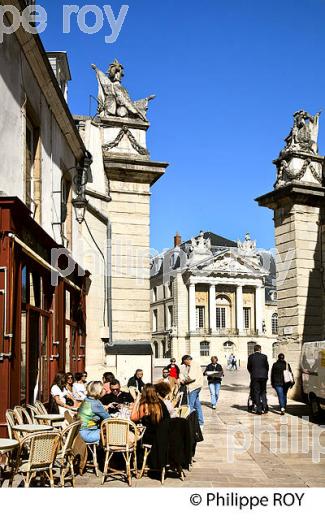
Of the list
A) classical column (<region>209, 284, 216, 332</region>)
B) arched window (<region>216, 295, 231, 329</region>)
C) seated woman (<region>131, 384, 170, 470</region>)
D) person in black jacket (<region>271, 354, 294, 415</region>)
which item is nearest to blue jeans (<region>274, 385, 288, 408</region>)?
person in black jacket (<region>271, 354, 294, 415</region>)

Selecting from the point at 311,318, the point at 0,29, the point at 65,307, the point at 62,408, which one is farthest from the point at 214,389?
the point at 0,29

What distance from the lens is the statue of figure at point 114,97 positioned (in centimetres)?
1578

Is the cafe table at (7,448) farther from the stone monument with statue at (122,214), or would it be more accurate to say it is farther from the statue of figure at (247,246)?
the statue of figure at (247,246)

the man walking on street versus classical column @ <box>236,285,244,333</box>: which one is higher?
classical column @ <box>236,285,244,333</box>

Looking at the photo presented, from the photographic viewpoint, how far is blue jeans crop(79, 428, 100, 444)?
7.64 meters

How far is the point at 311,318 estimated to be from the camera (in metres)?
16.4

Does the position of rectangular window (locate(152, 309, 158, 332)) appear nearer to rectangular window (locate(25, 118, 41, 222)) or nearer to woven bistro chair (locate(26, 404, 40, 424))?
rectangular window (locate(25, 118, 41, 222))

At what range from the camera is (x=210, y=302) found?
8381cm

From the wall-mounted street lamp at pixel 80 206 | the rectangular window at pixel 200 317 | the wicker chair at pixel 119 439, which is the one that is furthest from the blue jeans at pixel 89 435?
the rectangular window at pixel 200 317

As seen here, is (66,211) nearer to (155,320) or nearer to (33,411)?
(33,411)

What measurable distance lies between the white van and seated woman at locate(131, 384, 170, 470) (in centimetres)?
577

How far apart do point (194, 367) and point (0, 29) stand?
6875 millimetres
